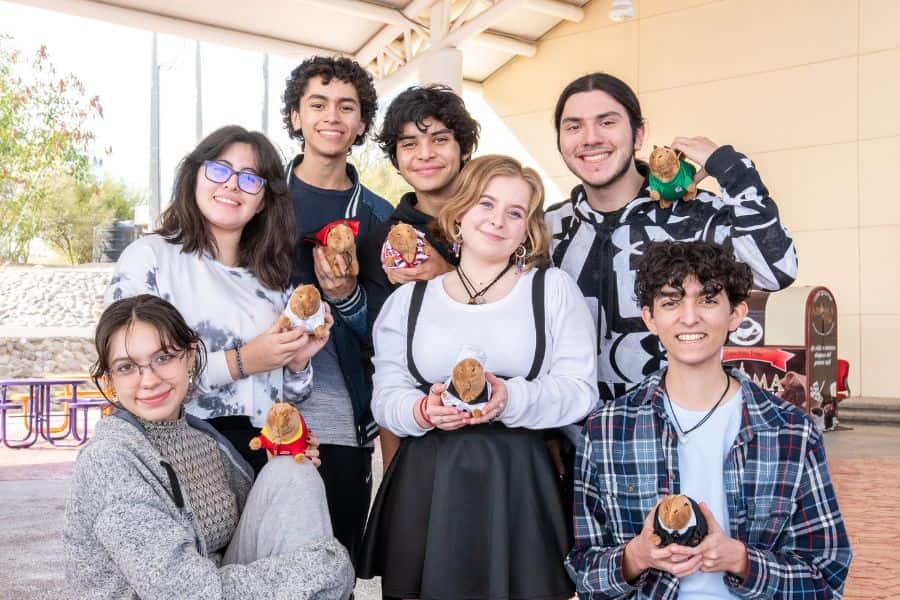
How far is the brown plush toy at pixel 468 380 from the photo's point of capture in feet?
7.13

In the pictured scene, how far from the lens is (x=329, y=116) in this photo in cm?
321

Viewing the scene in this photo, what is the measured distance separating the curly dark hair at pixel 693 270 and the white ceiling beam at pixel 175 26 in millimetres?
11132

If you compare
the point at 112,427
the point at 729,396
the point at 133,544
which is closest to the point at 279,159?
the point at 112,427

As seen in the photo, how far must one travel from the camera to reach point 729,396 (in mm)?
2387

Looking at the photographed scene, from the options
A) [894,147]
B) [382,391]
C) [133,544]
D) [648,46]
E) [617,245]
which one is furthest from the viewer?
[648,46]

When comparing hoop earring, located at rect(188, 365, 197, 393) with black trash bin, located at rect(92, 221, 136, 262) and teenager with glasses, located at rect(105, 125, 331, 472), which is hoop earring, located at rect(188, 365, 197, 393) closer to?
teenager with glasses, located at rect(105, 125, 331, 472)

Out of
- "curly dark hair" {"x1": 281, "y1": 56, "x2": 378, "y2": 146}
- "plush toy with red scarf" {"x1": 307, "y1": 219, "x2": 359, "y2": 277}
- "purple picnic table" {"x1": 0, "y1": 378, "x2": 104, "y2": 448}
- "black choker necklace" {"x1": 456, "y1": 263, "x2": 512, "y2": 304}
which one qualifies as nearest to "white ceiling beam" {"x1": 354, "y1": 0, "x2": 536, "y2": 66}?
"purple picnic table" {"x1": 0, "y1": 378, "x2": 104, "y2": 448}

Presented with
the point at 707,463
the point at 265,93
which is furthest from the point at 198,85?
the point at 707,463

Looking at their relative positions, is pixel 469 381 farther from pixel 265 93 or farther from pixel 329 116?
pixel 265 93

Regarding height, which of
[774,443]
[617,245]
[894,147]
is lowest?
[774,443]

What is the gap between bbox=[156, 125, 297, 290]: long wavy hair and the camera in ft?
8.78

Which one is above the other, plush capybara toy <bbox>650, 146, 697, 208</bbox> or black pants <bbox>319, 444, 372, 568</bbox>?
plush capybara toy <bbox>650, 146, 697, 208</bbox>

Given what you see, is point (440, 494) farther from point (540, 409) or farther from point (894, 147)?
point (894, 147)

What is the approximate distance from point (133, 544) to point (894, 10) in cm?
1416
